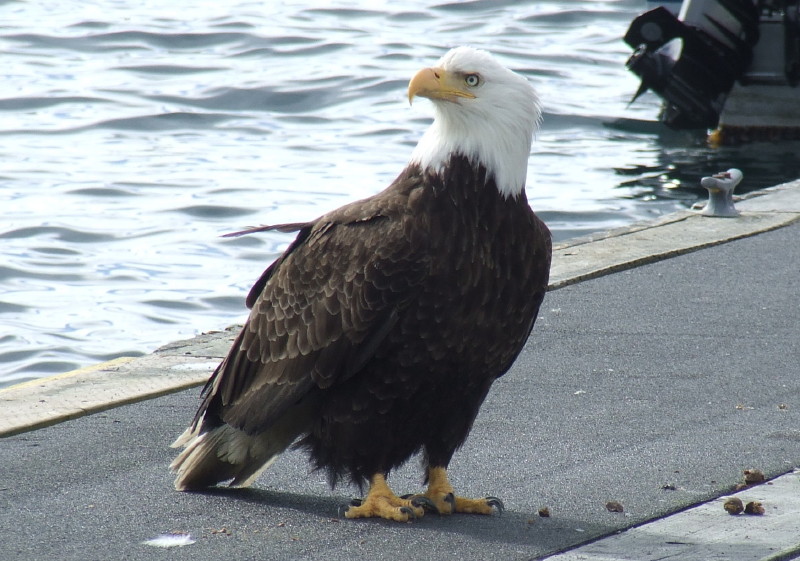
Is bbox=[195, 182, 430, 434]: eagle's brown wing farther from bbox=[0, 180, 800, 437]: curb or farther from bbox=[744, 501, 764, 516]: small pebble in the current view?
bbox=[744, 501, 764, 516]: small pebble

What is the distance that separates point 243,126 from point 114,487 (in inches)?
462

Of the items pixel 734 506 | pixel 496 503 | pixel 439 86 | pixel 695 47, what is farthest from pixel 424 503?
pixel 695 47

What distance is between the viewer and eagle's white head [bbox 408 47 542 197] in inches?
173

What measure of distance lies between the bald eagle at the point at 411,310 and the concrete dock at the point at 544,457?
219 mm

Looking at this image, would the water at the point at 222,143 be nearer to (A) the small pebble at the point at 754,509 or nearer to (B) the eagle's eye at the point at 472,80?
(B) the eagle's eye at the point at 472,80

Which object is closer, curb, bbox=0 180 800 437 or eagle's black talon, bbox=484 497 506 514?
eagle's black talon, bbox=484 497 506 514

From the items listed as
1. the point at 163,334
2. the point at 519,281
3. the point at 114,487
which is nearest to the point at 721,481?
the point at 519,281

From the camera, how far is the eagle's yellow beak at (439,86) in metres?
4.39

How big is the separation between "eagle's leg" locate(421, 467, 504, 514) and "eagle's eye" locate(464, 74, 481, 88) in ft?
4.12

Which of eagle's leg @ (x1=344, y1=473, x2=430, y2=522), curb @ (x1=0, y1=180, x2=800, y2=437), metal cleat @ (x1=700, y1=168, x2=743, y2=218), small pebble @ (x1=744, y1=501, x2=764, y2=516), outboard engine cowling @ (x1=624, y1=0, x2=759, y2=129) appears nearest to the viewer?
small pebble @ (x1=744, y1=501, x2=764, y2=516)

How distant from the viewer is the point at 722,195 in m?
9.33

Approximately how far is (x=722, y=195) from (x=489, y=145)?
17.2 feet

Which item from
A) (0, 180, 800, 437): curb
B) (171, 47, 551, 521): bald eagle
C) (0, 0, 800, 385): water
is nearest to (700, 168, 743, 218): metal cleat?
(0, 180, 800, 437): curb

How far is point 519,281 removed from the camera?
4.36 meters
